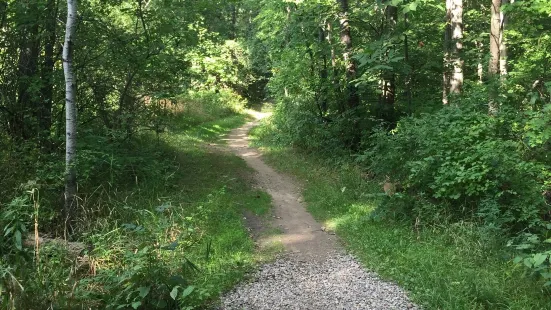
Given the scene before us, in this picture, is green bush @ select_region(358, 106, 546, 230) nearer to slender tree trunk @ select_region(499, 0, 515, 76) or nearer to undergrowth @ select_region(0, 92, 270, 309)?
undergrowth @ select_region(0, 92, 270, 309)

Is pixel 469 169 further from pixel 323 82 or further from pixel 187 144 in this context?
pixel 187 144

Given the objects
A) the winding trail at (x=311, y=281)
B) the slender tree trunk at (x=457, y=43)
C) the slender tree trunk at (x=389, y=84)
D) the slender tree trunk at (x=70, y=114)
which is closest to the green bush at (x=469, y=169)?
→ the winding trail at (x=311, y=281)

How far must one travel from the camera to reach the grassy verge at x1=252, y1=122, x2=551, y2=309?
17.0 feet

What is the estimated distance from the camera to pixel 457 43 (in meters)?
11.1

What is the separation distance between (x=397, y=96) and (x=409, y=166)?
23.0 ft

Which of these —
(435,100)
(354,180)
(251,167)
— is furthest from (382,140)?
(435,100)

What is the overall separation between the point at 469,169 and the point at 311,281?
3561mm

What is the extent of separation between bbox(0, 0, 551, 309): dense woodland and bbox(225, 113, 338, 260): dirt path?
2.84 feet

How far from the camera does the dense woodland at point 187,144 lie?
5.27 m

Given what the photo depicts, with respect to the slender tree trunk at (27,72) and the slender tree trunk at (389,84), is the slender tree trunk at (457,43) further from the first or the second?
the slender tree trunk at (27,72)

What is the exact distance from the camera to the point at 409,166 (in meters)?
8.36

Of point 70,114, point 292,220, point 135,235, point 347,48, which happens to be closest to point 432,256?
point 292,220

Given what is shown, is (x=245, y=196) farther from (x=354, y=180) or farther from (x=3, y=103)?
(x=3, y=103)

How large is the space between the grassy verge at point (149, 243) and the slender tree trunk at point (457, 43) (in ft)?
20.0
